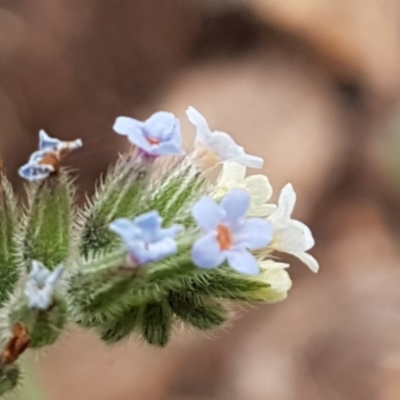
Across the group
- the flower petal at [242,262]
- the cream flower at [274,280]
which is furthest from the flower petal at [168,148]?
the cream flower at [274,280]

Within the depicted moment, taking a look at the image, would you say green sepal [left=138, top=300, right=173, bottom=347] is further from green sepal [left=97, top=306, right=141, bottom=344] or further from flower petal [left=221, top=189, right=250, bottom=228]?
flower petal [left=221, top=189, right=250, bottom=228]

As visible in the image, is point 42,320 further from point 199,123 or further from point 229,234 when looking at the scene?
point 199,123

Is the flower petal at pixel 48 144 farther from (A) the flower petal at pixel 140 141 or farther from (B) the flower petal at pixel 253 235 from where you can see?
(B) the flower petal at pixel 253 235

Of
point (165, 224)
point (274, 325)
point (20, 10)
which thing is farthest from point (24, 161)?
point (165, 224)

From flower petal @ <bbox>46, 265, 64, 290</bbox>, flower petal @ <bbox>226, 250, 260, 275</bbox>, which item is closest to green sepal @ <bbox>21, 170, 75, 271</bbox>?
flower petal @ <bbox>46, 265, 64, 290</bbox>

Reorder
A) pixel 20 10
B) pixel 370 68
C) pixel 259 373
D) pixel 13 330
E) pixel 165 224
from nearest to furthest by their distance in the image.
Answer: pixel 13 330 → pixel 165 224 → pixel 259 373 → pixel 20 10 → pixel 370 68

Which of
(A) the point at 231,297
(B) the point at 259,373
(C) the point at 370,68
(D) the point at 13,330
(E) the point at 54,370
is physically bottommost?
(E) the point at 54,370

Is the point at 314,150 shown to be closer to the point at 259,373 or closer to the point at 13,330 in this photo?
the point at 259,373
